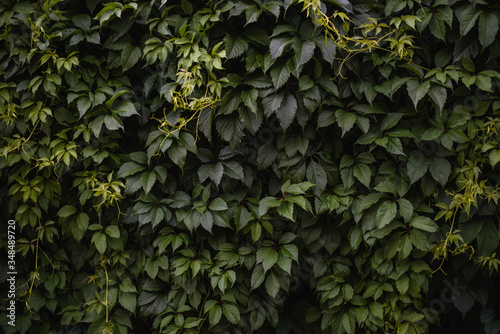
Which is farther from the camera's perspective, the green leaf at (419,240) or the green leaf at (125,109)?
the green leaf at (125,109)

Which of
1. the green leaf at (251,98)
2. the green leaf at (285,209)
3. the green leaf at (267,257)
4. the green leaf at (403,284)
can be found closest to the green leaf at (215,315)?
the green leaf at (267,257)

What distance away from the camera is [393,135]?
2.00m

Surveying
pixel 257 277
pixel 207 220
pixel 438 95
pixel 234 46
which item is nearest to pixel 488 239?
pixel 438 95

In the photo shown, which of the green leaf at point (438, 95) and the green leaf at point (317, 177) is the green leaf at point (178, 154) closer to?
the green leaf at point (317, 177)

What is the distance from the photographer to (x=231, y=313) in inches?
82.0

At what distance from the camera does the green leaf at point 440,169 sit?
77.2 inches

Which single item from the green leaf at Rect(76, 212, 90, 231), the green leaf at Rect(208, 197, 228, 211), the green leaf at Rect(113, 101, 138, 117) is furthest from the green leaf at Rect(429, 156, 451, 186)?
the green leaf at Rect(76, 212, 90, 231)

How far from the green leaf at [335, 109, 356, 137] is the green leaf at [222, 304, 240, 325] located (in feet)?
3.50

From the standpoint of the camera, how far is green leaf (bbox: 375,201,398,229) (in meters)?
1.95

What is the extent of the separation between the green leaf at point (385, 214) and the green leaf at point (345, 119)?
1.38 ft

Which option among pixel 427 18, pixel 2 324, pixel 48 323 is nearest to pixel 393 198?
pixel 427 18

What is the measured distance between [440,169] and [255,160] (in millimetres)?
933

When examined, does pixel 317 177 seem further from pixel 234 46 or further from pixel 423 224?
pixel 234 46

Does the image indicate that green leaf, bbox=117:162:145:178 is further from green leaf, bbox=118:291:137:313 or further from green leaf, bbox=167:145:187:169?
green leaf, bbox=118:291:137:313
